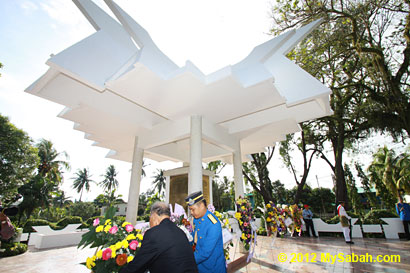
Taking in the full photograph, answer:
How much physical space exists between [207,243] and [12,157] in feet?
59.9

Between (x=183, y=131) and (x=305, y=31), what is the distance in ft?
16.0

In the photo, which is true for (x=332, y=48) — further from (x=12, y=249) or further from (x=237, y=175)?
(x=12, y=249)

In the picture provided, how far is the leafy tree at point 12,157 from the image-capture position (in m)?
13.7

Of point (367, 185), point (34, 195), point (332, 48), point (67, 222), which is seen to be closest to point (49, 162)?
point (34, 195)

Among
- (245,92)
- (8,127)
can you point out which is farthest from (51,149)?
(245,92)

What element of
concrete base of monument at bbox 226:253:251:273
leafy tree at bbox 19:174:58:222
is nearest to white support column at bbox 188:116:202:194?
concrete base of monument at bbox 226:253:251:273

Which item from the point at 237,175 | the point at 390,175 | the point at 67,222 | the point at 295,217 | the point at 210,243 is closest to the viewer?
the point at 210,243

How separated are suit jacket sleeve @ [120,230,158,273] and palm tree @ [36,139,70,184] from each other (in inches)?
1186

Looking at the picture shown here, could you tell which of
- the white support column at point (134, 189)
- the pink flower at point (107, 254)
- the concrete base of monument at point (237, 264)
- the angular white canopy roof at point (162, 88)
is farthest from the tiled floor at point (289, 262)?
the pink flower at point (107, 254)

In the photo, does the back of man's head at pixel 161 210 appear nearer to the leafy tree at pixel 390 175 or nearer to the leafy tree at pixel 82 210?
the leafy tree at pixel 390 175

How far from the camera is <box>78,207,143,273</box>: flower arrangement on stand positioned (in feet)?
6.76

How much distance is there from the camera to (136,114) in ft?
22.6

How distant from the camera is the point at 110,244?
2232 mm

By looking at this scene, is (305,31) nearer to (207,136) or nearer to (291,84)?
(291,84)
